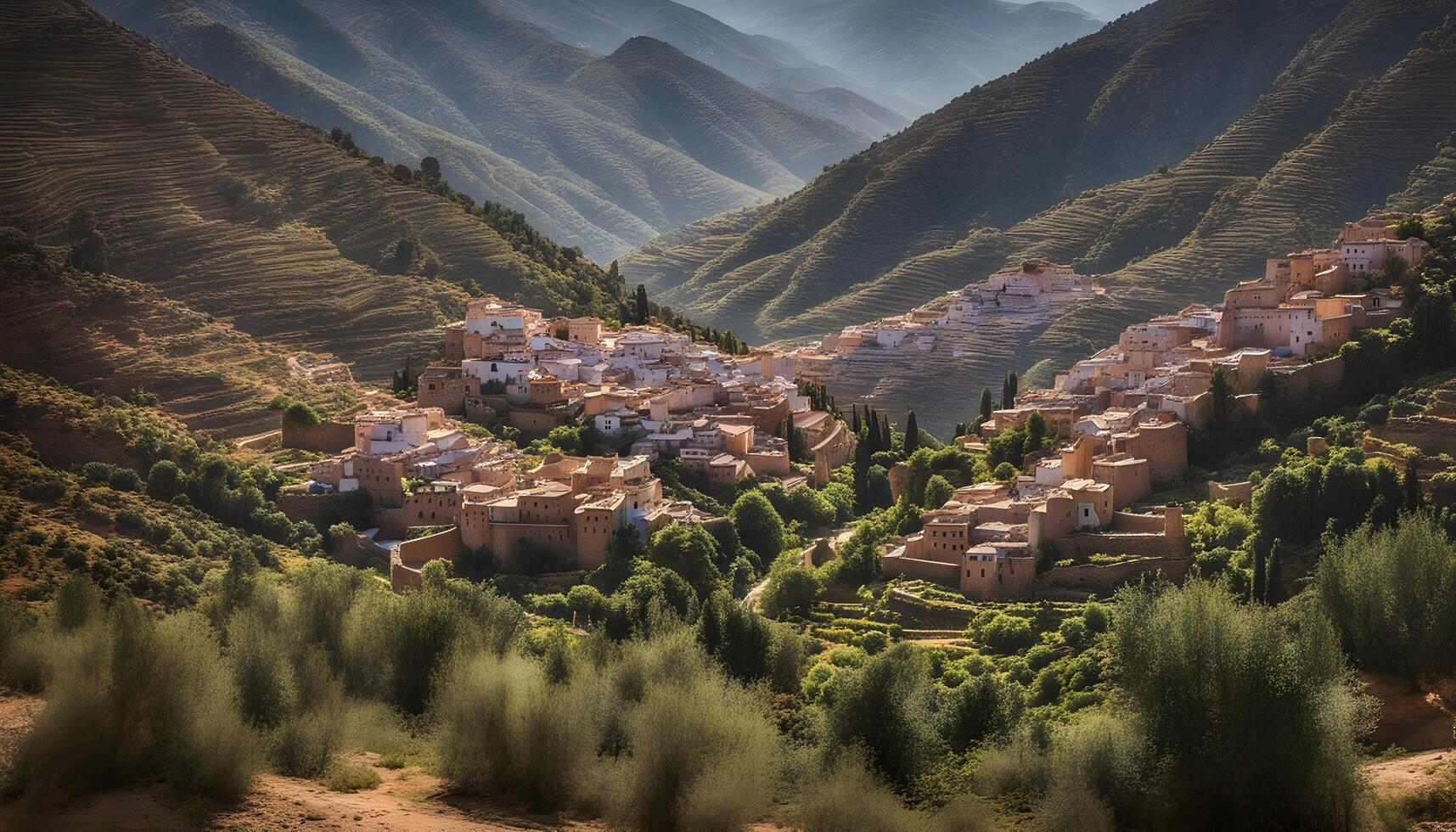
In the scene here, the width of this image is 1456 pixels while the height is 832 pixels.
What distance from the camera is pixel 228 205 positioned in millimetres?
55469

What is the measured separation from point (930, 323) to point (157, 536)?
3186 centimetres

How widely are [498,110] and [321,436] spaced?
128m

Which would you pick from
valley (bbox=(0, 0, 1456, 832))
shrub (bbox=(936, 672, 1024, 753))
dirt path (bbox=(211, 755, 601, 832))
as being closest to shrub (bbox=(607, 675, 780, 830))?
valley (bbox=(0, 0, 1456, 832))

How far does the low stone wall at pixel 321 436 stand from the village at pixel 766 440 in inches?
1.6

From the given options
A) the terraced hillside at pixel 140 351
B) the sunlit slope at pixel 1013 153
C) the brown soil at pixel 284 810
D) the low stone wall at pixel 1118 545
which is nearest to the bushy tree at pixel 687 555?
the low stone wall at pixel 1118 545

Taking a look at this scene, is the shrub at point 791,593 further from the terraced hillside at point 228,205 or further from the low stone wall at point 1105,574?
the terraced hillside at point 228,205

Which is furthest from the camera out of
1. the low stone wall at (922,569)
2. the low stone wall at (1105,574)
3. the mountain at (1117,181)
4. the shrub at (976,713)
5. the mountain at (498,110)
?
the mountain at (498,110)

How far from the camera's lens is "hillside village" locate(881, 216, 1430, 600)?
105ft

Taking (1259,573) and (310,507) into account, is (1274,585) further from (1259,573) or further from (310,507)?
(310,507)

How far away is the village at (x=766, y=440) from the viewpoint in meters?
32.8

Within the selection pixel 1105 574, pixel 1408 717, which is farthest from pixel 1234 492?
pixel 1408 717

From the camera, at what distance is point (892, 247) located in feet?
279

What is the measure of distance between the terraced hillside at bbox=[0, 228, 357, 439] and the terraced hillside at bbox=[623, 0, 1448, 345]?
32.4m

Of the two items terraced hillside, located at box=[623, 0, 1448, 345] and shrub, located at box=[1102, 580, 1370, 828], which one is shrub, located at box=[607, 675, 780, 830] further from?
terraced hillside, located at box=[623, 0, 1448, 345]
